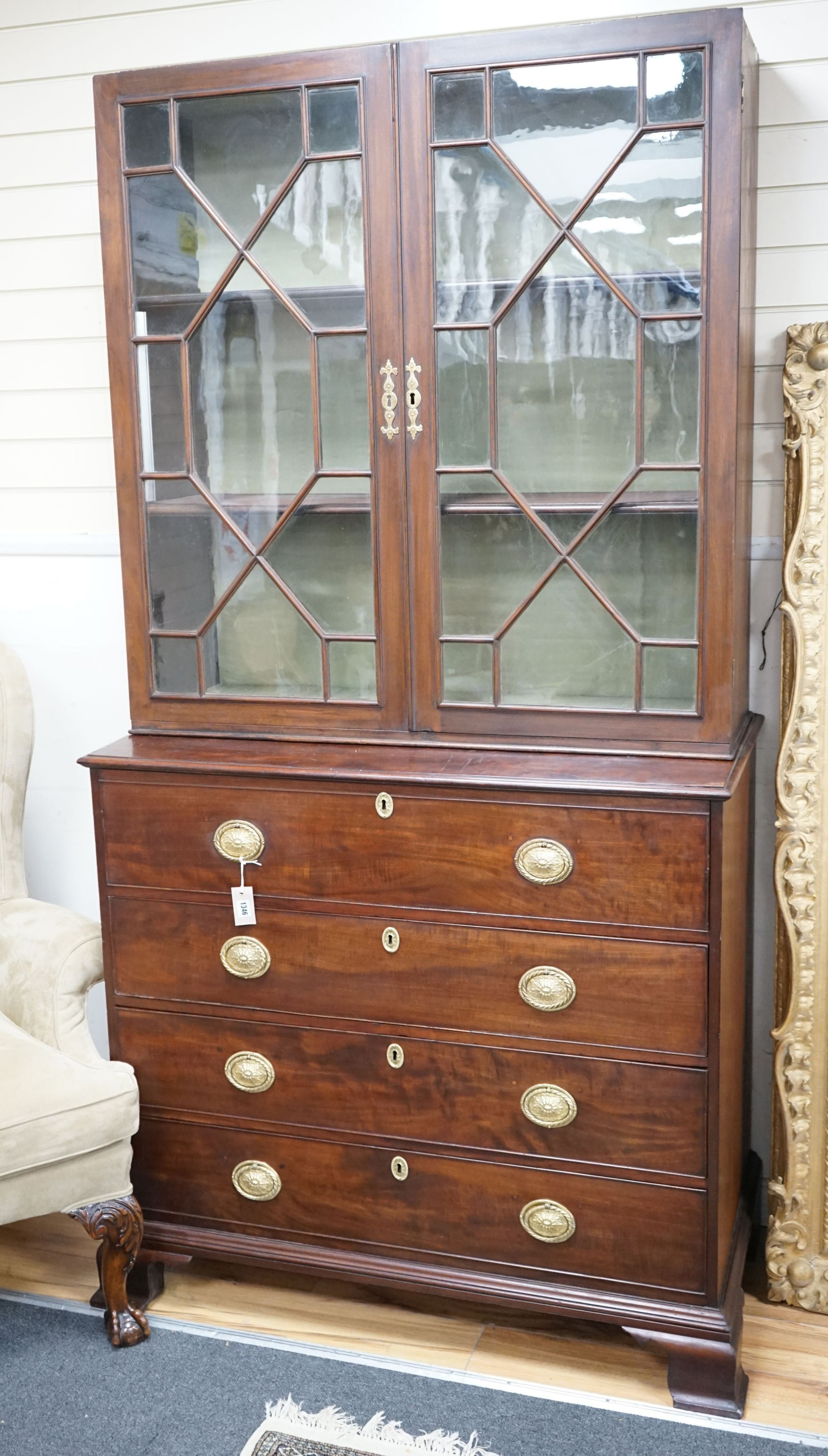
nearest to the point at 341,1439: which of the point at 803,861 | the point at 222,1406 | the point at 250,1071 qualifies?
the point at 222,1406

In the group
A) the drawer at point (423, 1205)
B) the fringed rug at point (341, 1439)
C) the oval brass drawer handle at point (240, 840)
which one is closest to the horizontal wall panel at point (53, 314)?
the oval brass drawer handle at point (240, 840)

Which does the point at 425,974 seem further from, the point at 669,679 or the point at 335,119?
the point at 335,119

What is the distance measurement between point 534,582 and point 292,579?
0.39 m

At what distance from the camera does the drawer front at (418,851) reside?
5.81 feet

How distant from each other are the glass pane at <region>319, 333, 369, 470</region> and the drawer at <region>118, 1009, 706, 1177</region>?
89 centimetres

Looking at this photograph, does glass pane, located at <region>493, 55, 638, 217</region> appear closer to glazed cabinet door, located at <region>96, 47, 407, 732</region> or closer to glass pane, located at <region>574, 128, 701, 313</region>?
glass pane, located at <region>574, 128, 701, 313</region>

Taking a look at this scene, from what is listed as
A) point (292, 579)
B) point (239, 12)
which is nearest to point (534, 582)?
point (292, 579)

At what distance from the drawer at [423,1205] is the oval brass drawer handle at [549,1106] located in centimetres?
9

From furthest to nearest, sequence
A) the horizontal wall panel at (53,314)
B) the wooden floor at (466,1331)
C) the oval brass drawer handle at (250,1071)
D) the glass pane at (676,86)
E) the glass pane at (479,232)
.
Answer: the horizontal wall panel at (53,314)
the oval brass drawer handle at (250,1071)
the wooden floor at (466,1331)
the glass pane at (479,232)
the glass pane at (676,86)

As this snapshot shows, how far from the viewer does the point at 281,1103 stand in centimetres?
203

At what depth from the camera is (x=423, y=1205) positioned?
6.50 ft

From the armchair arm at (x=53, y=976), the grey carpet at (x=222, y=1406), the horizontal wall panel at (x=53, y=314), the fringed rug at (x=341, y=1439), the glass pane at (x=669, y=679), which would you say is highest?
the horizontal wall panel at (x=53, y=314)

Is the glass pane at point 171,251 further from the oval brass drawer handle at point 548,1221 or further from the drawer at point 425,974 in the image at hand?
the oval brass drawer handle at point 548,1221

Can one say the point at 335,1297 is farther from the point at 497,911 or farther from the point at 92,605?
the point at 92,605
